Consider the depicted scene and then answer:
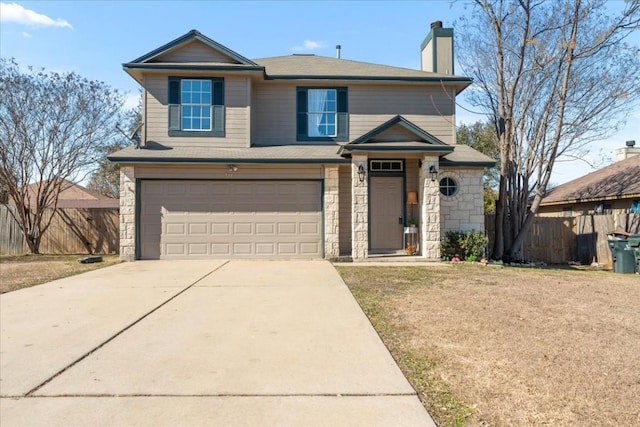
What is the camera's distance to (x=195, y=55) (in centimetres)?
1351

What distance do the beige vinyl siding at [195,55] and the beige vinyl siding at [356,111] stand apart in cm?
139

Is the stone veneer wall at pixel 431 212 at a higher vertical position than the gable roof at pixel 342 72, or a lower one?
lower

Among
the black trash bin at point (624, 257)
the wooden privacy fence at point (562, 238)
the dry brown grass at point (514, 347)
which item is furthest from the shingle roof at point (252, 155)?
Result: the dry brown grass at point (514, 347)

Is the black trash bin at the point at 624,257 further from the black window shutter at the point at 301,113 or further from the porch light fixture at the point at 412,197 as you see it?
the black window shutter at the point at 301,113

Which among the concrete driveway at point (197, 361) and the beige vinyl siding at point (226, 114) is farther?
the beige vinyl siding at point (226, 114)

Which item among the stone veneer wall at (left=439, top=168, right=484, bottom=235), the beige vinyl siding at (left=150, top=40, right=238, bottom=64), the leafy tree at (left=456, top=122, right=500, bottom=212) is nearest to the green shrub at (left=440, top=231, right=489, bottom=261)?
the stone veneer wall at (left=439, top=168, right=484, bottom=235)

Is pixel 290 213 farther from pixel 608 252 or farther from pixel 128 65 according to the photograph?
pixel 608 252

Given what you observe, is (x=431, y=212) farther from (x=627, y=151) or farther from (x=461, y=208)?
(x=627, y=151)

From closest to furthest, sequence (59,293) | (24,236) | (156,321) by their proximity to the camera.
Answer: (156,321) < (59,293) < (24,236)

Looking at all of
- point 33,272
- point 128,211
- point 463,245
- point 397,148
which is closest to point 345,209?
point 397,148

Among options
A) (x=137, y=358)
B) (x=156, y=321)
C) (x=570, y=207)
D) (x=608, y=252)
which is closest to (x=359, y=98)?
(x=608, y=252)

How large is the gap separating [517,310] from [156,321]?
510 centimetres

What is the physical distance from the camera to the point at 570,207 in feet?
68.2

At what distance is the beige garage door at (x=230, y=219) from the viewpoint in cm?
1264
